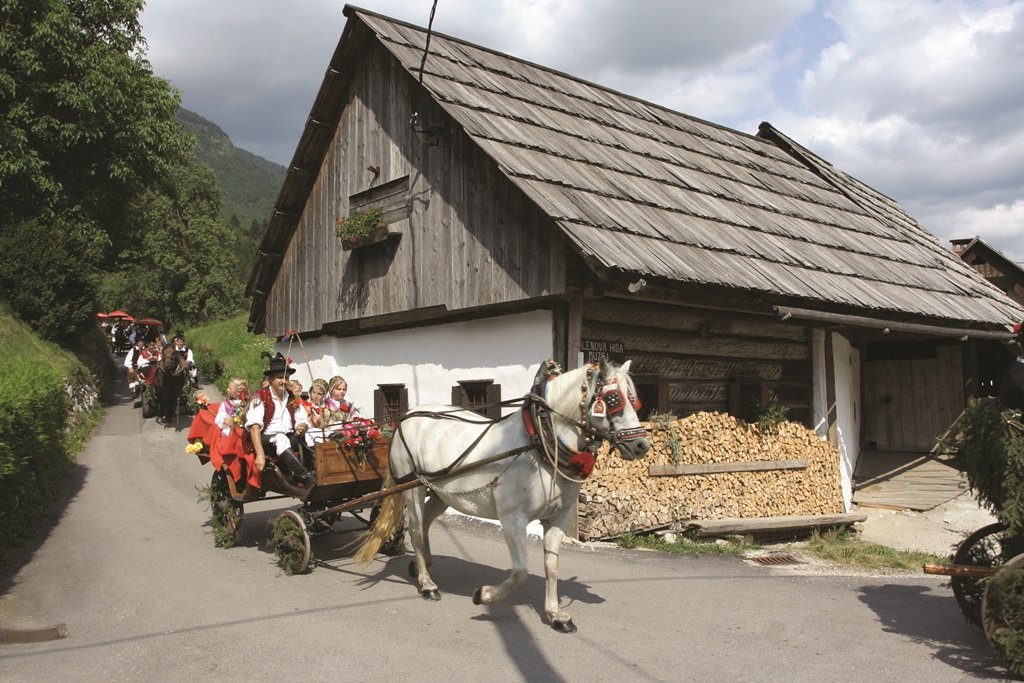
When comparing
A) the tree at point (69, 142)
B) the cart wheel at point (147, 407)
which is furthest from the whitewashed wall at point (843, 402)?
the tree at point (69, 142)

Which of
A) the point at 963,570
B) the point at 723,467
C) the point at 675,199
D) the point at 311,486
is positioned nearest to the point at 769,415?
the point at 723,467

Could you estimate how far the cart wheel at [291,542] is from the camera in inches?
295

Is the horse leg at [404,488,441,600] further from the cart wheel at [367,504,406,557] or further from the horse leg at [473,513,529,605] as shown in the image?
the cart wheel at [367,504,406,557]

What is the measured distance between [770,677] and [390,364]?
934 centimetres

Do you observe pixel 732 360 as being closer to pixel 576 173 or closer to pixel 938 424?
pixel 576 173

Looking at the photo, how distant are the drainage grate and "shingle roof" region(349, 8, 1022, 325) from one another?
3312mm

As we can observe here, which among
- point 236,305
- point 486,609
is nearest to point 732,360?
point 486,609

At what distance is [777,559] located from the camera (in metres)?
9.13

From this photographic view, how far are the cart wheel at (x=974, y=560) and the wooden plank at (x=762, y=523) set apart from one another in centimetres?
395

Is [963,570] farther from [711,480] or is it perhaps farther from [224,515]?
[224,515]

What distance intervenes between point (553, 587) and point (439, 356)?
257 inches

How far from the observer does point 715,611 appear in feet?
21.9

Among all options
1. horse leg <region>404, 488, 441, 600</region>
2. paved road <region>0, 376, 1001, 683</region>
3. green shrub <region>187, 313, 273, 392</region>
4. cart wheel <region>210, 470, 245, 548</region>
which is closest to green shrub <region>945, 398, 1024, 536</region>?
paved road <region>0, 376, 1001, 683</region>

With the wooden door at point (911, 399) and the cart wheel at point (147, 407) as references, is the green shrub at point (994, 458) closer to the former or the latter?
the wooden door at point (911, 399)
